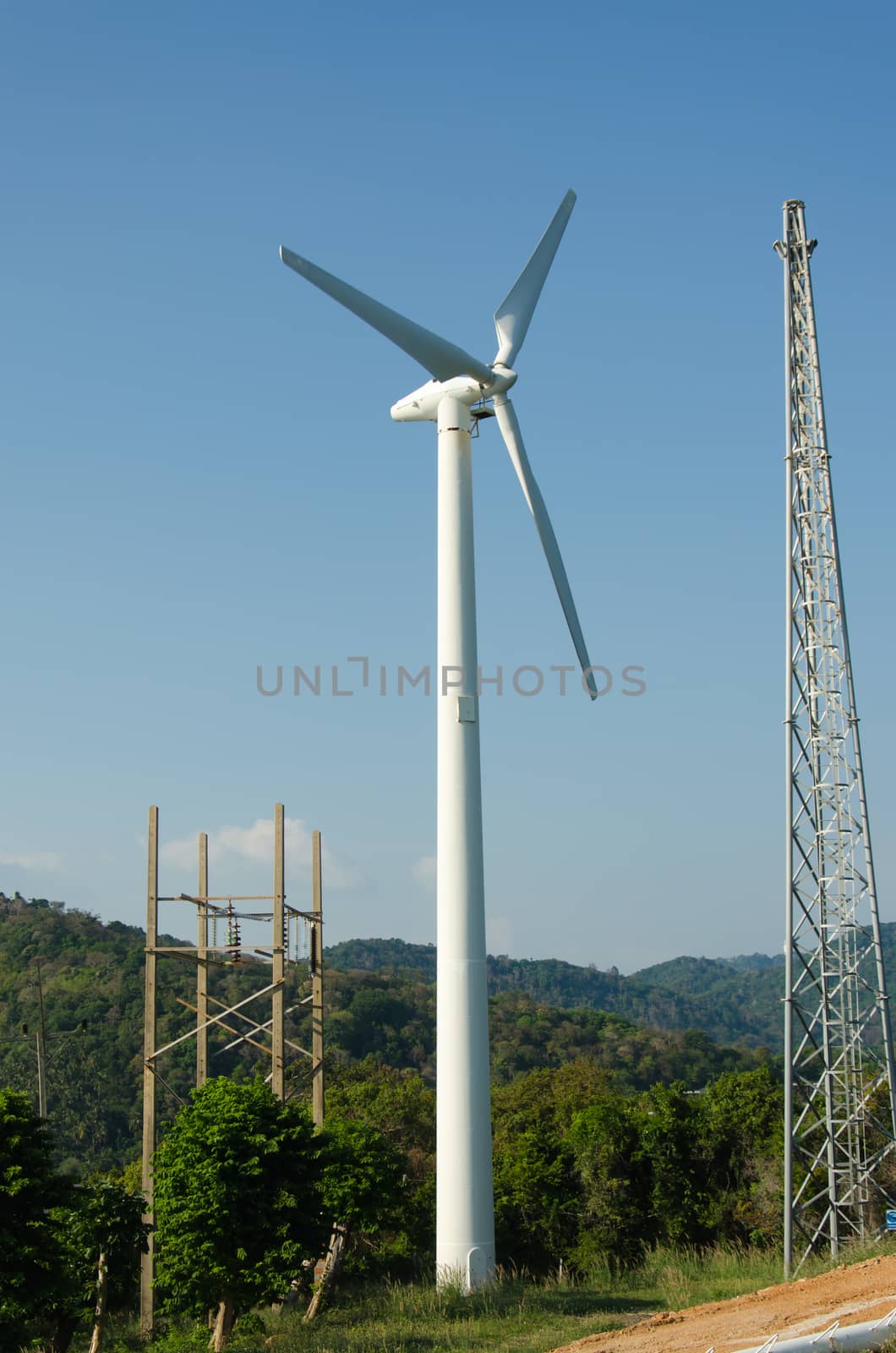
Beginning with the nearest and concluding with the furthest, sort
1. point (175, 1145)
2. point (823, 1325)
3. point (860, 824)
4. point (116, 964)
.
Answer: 1. point (823, 1325)
2. point (175, 1145)
3. point (860, 824)
4. point (116, 964)

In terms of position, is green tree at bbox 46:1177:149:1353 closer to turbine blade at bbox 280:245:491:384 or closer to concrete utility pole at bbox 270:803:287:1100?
concrete utility pole at bbox 270:803:287:1100

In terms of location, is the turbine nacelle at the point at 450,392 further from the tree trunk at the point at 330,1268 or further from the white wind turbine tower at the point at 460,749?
the tree trunk at the point at 330,1268

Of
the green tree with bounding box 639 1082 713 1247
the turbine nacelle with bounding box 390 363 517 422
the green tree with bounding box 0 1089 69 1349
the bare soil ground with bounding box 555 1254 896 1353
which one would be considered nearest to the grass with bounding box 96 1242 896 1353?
the bare soil ground with bounding box 555 1254 896 1353

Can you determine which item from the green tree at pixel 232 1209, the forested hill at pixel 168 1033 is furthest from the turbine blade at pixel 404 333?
the forested hill at pixel 168 1033

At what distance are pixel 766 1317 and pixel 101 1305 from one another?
41.0ft

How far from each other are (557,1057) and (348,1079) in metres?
51.4

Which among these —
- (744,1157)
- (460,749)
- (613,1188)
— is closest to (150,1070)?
(460,749)

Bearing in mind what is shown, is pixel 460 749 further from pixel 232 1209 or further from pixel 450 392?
pixel 232 1209

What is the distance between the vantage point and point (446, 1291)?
2525 centimetres

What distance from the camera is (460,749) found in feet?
90.9

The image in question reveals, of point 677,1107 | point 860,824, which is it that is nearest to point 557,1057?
point 677,1107

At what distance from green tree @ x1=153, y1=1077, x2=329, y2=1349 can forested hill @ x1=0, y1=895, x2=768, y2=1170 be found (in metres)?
36.7

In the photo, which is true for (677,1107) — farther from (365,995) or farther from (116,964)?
(365,995)

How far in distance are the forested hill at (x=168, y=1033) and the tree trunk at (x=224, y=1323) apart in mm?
37242
